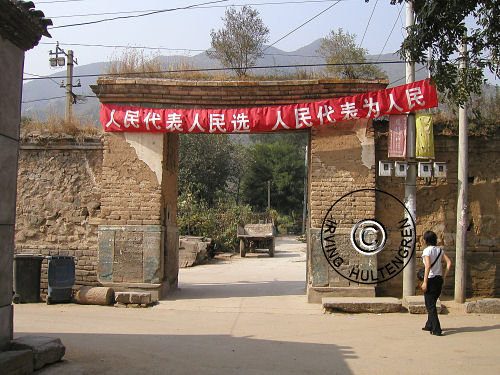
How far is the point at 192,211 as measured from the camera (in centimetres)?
2233

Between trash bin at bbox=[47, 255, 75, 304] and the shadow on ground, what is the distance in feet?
9.36

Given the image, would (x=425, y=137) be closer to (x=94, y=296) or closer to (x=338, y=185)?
(x=338, y=185)

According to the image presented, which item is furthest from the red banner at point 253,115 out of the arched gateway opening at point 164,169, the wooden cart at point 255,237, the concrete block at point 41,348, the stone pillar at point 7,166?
the wooden cart at point 255,237

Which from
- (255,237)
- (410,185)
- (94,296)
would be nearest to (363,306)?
(410,185)

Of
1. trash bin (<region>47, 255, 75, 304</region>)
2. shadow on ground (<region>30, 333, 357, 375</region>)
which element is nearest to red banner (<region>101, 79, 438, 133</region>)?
trash bin (<region>47, 255, 75, 304</region>)

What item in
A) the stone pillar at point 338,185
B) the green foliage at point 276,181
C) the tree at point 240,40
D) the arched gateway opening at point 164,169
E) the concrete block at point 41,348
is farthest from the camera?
the green foliage at point 276,181

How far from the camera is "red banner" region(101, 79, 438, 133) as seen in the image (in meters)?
9.59

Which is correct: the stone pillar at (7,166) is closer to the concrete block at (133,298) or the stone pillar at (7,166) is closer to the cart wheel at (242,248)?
the concrete block at (133,298)

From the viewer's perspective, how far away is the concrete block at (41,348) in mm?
4848

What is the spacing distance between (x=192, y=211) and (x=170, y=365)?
56.0 ft

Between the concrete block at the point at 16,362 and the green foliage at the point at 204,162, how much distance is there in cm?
2459

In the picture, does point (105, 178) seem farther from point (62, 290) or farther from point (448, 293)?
point (448, 293)

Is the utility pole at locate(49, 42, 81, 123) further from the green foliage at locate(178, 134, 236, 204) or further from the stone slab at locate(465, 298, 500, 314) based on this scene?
the stone slab at locate(465, 298, 500, 314)

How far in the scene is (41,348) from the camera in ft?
16.3
